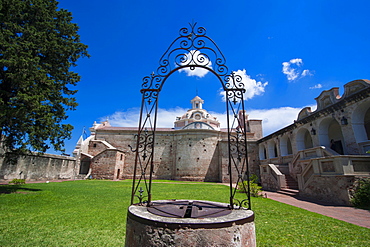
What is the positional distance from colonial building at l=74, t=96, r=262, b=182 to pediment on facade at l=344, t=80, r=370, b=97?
1394 cm

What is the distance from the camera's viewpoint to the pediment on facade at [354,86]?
10048 mm

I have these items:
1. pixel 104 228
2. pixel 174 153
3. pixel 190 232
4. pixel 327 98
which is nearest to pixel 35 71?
pixel 104 228

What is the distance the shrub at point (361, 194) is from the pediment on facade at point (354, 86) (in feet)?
18.1

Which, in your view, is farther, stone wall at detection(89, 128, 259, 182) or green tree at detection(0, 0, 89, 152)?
stone wall at detection(89, 128, 259, 182)

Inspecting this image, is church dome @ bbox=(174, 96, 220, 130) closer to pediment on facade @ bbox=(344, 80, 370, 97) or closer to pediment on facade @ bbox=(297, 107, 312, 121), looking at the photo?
pediment on facade @ bbox=(297, 107, 312, 121)

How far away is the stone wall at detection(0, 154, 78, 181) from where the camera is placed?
49.6ft

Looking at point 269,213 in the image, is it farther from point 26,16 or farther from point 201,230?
point 26,16

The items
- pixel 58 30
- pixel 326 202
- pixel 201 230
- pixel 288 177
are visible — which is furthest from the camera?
pixel 288 177

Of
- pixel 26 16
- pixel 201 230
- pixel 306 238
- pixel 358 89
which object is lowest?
pixel 306 238

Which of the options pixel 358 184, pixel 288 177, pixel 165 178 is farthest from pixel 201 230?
pixel 165 178

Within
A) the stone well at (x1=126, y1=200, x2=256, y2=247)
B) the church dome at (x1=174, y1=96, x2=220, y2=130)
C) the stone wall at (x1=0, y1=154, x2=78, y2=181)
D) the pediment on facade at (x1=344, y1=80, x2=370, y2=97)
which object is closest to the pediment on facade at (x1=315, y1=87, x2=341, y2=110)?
the pediment on facade at (x1=344, y1=80, x2=370, y2=97)

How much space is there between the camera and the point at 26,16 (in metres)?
10.8

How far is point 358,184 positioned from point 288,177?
621 centimetres

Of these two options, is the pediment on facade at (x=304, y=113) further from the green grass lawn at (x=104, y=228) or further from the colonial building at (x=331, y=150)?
the green grass lawn at (x=104, y=228)
